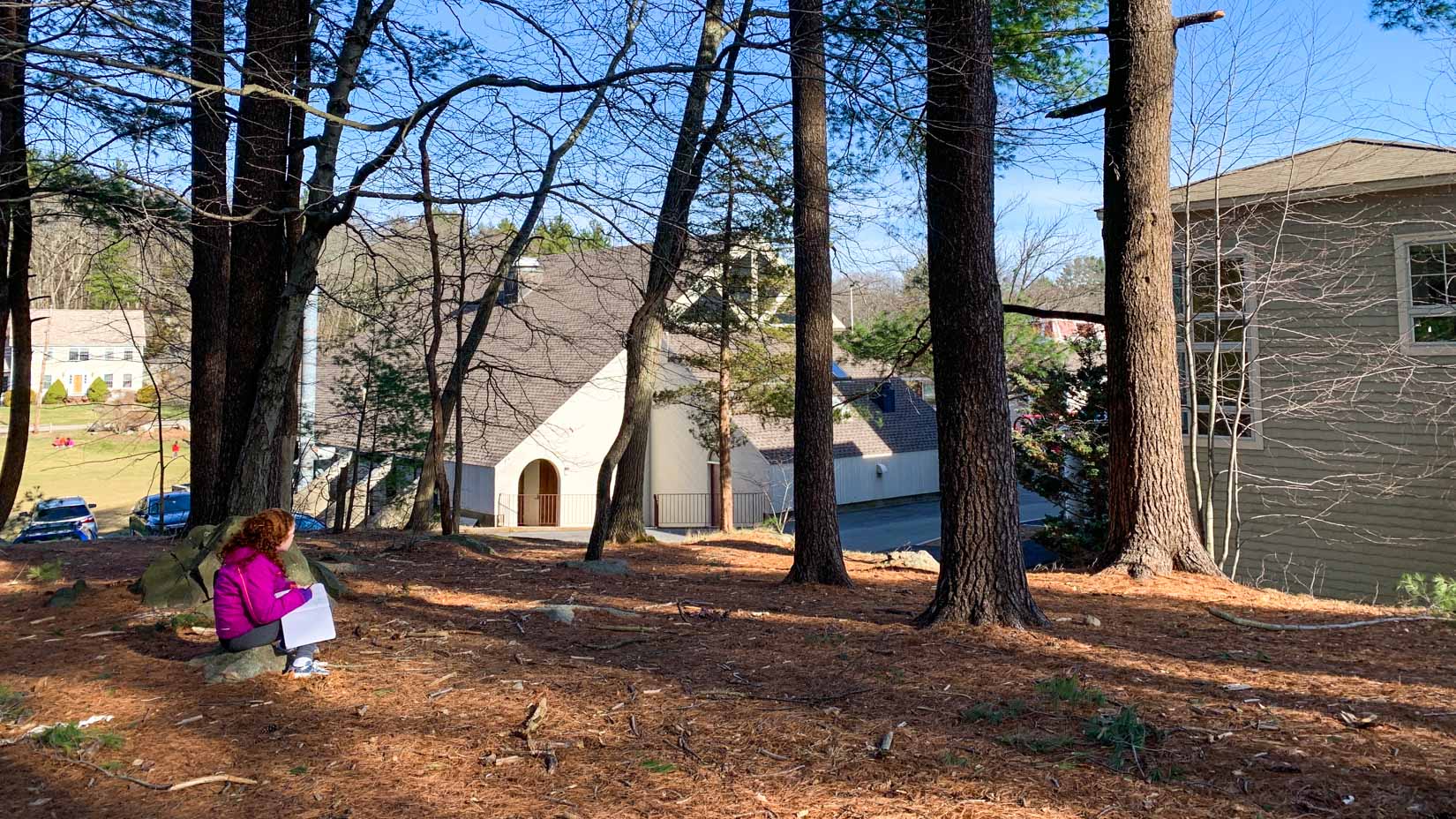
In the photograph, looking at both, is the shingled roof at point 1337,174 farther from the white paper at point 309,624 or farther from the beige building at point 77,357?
the beige building at point 77,357

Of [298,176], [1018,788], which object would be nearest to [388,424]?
[298,176]

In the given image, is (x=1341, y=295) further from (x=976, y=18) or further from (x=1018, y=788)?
(x=1018, y=788)

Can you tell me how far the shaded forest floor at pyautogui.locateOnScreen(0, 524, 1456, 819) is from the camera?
11.6 ft

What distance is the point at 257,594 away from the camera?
16.6ft

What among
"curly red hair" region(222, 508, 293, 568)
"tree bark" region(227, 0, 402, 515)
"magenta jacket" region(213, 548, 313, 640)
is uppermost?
"tree bark" region(227, 0, 402, 515)

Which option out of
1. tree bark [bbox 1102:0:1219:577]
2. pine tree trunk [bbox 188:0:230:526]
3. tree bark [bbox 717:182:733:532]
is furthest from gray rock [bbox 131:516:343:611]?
tree bark [bbox 717:182:733:532]

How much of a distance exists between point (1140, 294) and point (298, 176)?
310 inches

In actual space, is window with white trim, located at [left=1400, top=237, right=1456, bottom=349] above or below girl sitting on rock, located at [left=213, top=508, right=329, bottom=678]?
above

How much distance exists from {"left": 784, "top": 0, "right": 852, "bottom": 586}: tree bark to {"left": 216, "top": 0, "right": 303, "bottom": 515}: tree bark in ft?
14.7

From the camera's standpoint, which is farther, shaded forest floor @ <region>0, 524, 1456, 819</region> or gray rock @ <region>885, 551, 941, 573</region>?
gray rock @ <region>885, 551, 941, 573</region>

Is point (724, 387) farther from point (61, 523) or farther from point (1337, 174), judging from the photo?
point (61, 523)

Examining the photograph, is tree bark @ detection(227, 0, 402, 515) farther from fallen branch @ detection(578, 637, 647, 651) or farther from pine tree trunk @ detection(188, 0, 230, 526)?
fallen branch @ detection(578, 637, 647, 651)

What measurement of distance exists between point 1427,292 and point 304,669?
1315 cm

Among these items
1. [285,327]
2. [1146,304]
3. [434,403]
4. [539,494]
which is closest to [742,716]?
[285,327]
